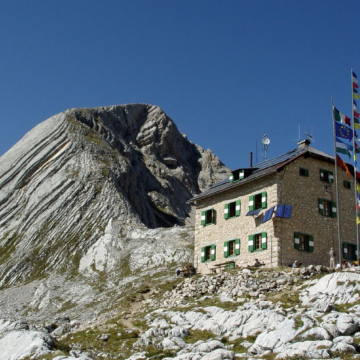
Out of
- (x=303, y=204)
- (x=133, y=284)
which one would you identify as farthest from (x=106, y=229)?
(x=303, y=204)

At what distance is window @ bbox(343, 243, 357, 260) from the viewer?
1624 inches

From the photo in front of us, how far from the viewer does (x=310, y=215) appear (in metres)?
41.1

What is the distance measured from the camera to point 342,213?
42.8 m

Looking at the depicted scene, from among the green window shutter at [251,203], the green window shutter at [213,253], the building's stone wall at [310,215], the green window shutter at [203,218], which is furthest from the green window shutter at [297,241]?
the green window shutter at [203,218]

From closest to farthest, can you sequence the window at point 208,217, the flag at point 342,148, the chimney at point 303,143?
1. the flag at point 342,148
2. the window at point 208,217
3. the chimney at point 303,143

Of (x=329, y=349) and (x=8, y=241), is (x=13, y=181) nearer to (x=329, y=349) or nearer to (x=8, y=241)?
(x=8, y=241)

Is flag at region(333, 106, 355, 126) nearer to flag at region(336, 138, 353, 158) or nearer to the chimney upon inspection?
flag at region(336, 138, 353, 158)

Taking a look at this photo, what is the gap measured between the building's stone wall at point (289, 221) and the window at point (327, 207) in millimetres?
332

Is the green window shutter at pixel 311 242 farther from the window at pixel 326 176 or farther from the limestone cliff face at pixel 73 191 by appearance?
the limestone cliff face at pixel 73 191

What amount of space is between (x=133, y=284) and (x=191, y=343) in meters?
27.2

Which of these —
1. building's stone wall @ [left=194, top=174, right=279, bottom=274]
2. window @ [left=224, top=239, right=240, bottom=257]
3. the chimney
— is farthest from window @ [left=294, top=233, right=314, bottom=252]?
the chimney

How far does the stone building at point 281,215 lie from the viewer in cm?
3947

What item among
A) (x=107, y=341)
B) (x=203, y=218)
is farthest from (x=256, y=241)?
(x=107, y=341)

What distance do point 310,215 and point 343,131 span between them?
688 centimetres
